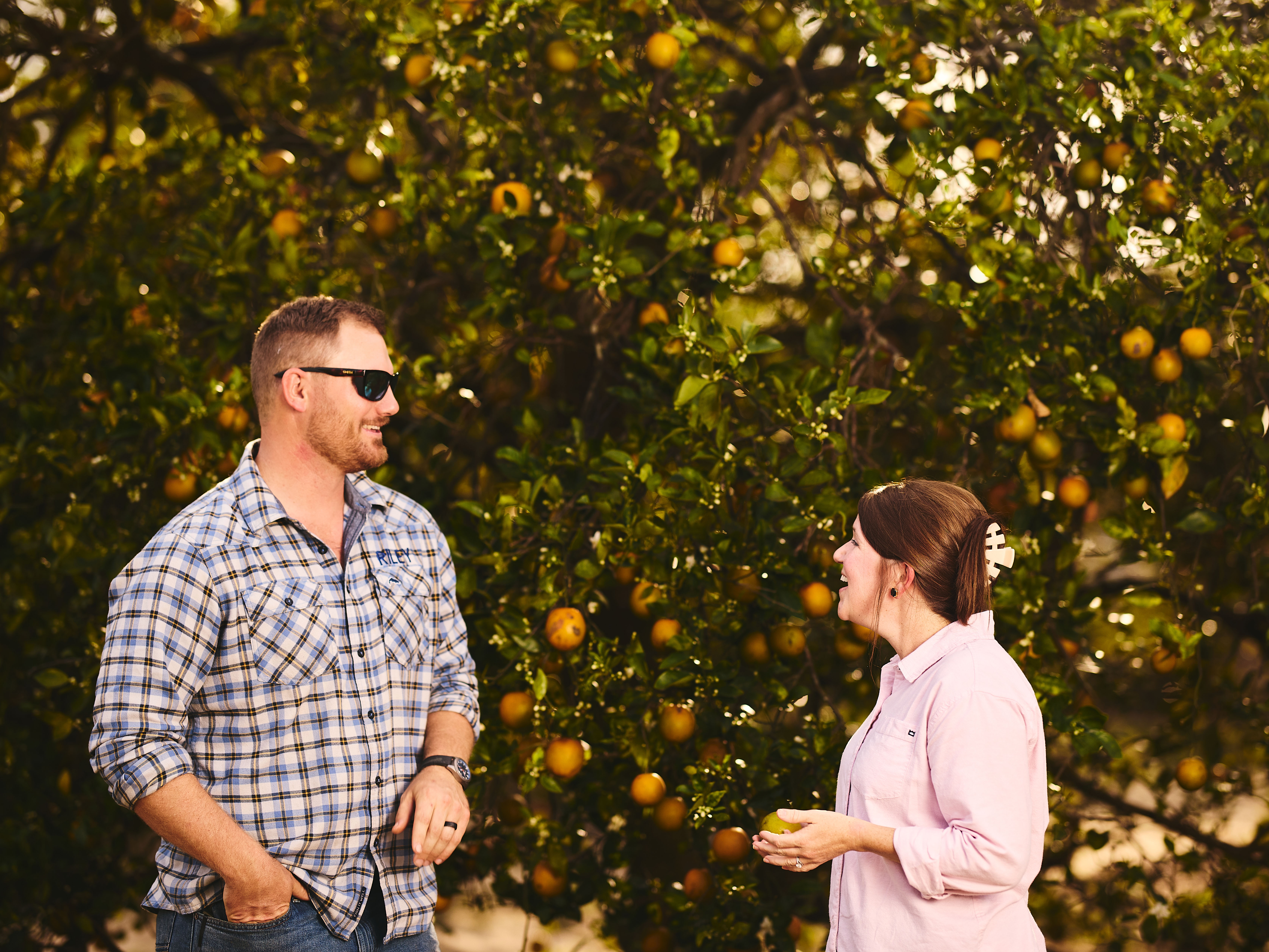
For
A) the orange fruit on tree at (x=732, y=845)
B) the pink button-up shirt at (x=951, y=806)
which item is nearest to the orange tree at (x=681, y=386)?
the orange fruit on tree at (x=732, y=845)

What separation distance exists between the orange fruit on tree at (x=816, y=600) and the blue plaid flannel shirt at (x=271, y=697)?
88cm

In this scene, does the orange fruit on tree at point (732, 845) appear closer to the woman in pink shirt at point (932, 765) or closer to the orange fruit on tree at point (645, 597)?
the orange fruit on tree at point (645, 597)

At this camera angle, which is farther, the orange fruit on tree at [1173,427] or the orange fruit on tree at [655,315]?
the orange fruit on tree at [655,315]

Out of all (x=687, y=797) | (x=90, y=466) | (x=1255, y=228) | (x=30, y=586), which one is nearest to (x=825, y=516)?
(x=687, y=797)

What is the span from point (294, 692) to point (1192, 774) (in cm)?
Result: 228

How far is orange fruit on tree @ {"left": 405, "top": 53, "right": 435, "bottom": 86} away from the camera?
2633mm

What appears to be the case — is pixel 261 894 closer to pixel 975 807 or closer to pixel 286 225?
pixel 975 807

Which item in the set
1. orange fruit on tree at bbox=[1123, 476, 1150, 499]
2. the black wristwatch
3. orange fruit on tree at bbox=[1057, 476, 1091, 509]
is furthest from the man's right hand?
orange fruit on tree at bbox=[1123, 476, 1150, 499]

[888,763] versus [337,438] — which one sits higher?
[337,438]

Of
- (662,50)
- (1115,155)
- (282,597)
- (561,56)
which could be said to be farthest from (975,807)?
(561,56)

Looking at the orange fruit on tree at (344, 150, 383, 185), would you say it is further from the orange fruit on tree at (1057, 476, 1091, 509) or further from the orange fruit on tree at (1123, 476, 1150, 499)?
the orange fruit on tree at (1123, 476, 1150, 499)

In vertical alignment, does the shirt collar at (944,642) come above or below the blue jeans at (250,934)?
above

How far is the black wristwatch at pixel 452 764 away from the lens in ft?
5.86

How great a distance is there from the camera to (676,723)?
2197 mm
